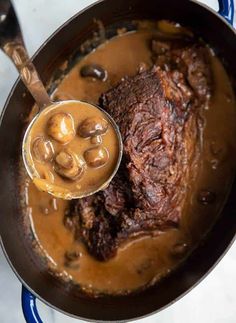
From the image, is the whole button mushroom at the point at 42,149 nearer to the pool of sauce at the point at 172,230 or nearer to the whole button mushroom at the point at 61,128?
the whole button mushroom at the point at 61,128

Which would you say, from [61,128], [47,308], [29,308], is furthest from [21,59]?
[47,308]

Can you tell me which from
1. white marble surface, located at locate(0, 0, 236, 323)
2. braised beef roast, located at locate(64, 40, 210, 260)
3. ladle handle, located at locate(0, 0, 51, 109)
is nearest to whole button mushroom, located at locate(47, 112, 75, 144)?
ladle handle, located at locate(0, 0, 51, 109)

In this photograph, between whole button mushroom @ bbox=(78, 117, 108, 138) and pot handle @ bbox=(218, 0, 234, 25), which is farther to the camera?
pot handle @ bbox=(218, 0, 234, 25)

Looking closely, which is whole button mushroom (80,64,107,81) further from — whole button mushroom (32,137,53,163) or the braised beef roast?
whole button mushroom (32,137,53,163)

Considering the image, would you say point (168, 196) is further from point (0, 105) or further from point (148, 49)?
point (0, 105)

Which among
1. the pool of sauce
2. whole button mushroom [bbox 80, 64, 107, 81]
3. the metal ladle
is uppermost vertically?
whole button mushroom [bbox 80, 64, 107, 81]
